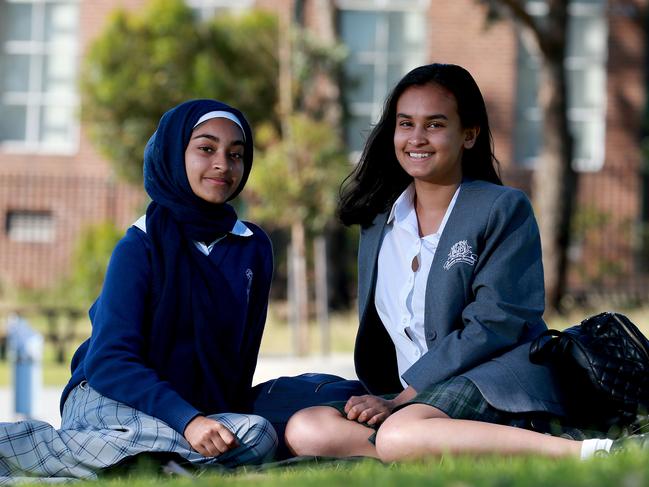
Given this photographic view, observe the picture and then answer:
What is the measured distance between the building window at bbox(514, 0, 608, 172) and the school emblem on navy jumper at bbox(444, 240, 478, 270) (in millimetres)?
15993

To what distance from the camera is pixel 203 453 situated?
4836 millimetres

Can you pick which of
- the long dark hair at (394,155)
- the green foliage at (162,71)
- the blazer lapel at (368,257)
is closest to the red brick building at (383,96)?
the green foliage at (162,71)

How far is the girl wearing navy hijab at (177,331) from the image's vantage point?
16.0 feet

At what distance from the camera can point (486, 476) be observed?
3477 mm

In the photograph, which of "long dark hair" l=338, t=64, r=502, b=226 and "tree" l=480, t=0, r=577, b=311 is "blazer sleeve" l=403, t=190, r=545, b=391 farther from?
"tree" l=480, t=0, r=577, b=311

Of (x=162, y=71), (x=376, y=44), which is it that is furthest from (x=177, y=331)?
(x=376, y=44)

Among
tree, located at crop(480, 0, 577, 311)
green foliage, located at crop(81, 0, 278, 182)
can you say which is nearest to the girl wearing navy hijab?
tree, located at crop(480, 0, 577, 311)

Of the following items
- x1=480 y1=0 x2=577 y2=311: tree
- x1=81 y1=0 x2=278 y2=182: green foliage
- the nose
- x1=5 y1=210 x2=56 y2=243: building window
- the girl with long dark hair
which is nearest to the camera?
the girl with long dark hair

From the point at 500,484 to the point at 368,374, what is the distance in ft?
7.06

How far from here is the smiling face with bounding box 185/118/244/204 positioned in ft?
17.3

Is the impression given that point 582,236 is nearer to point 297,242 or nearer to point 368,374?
point 297,242

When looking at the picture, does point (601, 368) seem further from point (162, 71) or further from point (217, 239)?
point (162, 71)

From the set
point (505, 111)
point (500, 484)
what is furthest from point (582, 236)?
point (500, 484)

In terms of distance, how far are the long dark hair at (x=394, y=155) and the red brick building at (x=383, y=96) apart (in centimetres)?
1451
